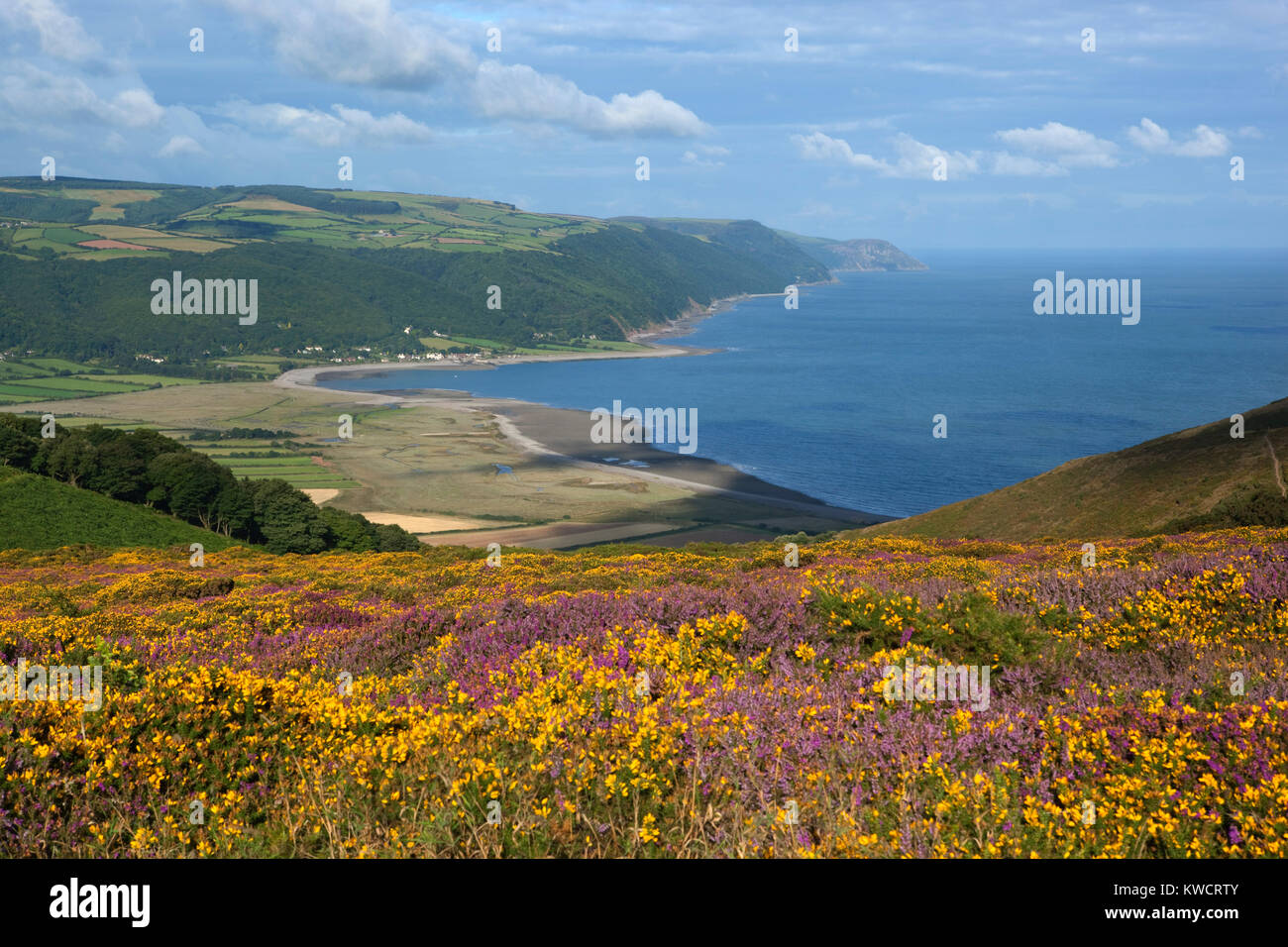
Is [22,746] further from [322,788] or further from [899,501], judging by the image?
[899,501]

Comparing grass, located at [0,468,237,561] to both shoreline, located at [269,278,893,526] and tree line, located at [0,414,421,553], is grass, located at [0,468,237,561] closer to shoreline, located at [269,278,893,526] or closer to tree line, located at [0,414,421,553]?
tree line, located at [0,414,421,553]

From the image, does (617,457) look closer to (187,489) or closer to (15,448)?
(187,489)

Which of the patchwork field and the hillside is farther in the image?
the patchwork field

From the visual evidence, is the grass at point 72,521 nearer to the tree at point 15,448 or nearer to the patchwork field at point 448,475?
the tree at point 15,448

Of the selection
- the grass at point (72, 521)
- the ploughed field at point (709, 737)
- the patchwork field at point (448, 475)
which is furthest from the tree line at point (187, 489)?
the ploughed field at point (709, 737)

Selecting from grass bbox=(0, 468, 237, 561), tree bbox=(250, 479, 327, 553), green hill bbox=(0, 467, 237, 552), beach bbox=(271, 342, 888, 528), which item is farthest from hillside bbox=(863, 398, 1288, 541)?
grass bbox=(0, 468, 237, 561)
